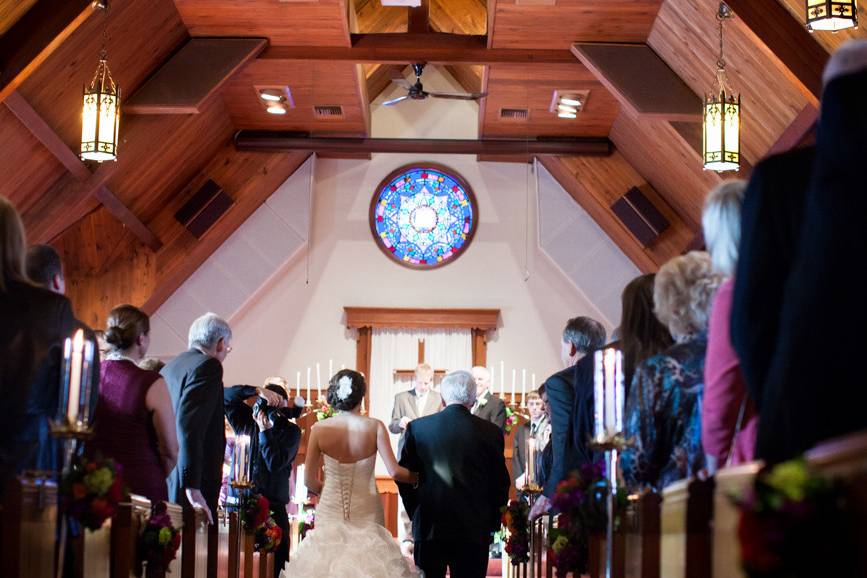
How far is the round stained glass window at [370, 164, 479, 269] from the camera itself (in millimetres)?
15594

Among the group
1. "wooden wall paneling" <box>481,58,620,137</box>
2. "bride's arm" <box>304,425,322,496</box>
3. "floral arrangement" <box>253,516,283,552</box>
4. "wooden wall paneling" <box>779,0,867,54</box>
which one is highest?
"wooden wall paneling" <box>481,58,620,137</box>

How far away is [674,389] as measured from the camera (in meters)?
3.31

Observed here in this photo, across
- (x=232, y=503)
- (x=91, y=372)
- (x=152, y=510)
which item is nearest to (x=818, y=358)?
(x=91, y=372)

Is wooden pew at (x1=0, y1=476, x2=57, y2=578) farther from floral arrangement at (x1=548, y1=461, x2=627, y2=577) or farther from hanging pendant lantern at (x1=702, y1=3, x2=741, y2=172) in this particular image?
hanging pendant lantern at (x1=702, y1=3, x2=741, y2=172)

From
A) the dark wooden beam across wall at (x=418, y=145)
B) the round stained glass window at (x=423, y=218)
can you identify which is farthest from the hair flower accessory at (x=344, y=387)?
the round stained glass window at (x=423, y=218)

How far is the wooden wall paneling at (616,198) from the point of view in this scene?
13.8m

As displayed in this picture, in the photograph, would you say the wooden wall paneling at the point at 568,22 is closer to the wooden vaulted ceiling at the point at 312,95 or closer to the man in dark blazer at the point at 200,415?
the wooden vaulted ceiling at the point at 312,95

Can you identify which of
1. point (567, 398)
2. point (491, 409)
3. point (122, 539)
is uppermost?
point (491, 409)

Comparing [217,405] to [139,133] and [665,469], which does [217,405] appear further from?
[139,133]

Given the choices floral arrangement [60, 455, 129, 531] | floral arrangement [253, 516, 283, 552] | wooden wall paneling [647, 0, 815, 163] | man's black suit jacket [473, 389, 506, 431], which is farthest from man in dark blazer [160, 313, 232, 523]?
wooden wall paneling [647, 0, 815, 163]

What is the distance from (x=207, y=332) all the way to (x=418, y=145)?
31.7 ft

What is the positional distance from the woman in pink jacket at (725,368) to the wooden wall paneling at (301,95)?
8687 mm

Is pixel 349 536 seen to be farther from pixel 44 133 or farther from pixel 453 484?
pixel 44 133

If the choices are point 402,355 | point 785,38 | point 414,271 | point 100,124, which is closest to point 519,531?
point 785,38
